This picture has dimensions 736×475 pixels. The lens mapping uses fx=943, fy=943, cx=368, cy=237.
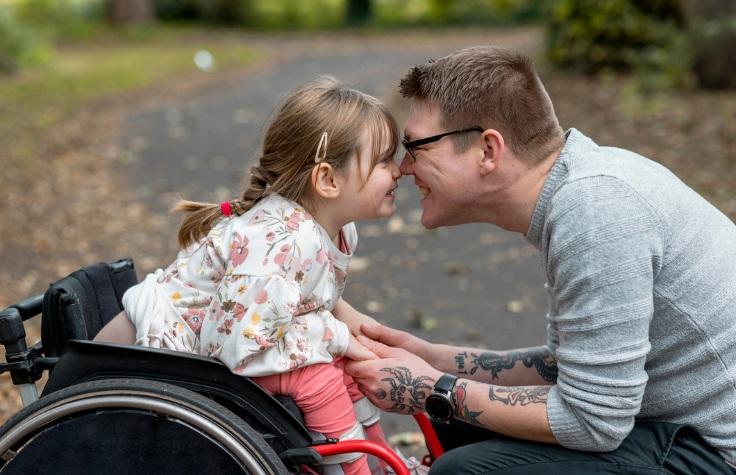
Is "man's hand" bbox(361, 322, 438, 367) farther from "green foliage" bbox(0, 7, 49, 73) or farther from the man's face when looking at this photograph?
"green foliage" bbox(0, 7, 49, 73)

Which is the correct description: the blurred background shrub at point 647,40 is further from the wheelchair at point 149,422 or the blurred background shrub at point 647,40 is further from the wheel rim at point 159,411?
the wheel rim at point 159,411

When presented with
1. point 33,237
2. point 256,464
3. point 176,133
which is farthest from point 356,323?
point 176,133

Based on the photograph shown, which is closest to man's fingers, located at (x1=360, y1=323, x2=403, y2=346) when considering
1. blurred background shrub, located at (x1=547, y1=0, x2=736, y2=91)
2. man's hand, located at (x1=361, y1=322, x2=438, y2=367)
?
man's hand, located at (x1=361, y1=322, x2=438, y2=367)

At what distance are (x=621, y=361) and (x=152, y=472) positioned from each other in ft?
3.70

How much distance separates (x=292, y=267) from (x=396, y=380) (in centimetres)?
44

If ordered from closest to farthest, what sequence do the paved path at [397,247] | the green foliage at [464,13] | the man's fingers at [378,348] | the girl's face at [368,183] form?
1. the girl's face at [368,183]
2. the man's fingers at [378,348]
3. the paved path at [397,247]
4. the green foliage at [464,13]

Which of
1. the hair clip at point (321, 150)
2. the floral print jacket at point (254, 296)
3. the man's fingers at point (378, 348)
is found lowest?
the man's fingers at point (378, 348)

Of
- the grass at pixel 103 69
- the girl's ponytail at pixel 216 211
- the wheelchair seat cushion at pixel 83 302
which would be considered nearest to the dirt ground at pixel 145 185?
the grass at pixel 103 69

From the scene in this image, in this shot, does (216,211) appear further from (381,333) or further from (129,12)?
(129,12)

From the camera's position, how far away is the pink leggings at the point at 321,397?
2363mm

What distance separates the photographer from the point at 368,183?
250cm

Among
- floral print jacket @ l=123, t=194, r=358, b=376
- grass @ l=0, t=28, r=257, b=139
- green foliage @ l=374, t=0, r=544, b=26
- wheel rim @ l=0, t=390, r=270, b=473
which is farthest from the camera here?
green foliage @ l=374, t=0, r=544, b=26

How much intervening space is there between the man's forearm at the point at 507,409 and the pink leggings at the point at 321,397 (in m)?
0.29

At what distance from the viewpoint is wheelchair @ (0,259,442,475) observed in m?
2.16
